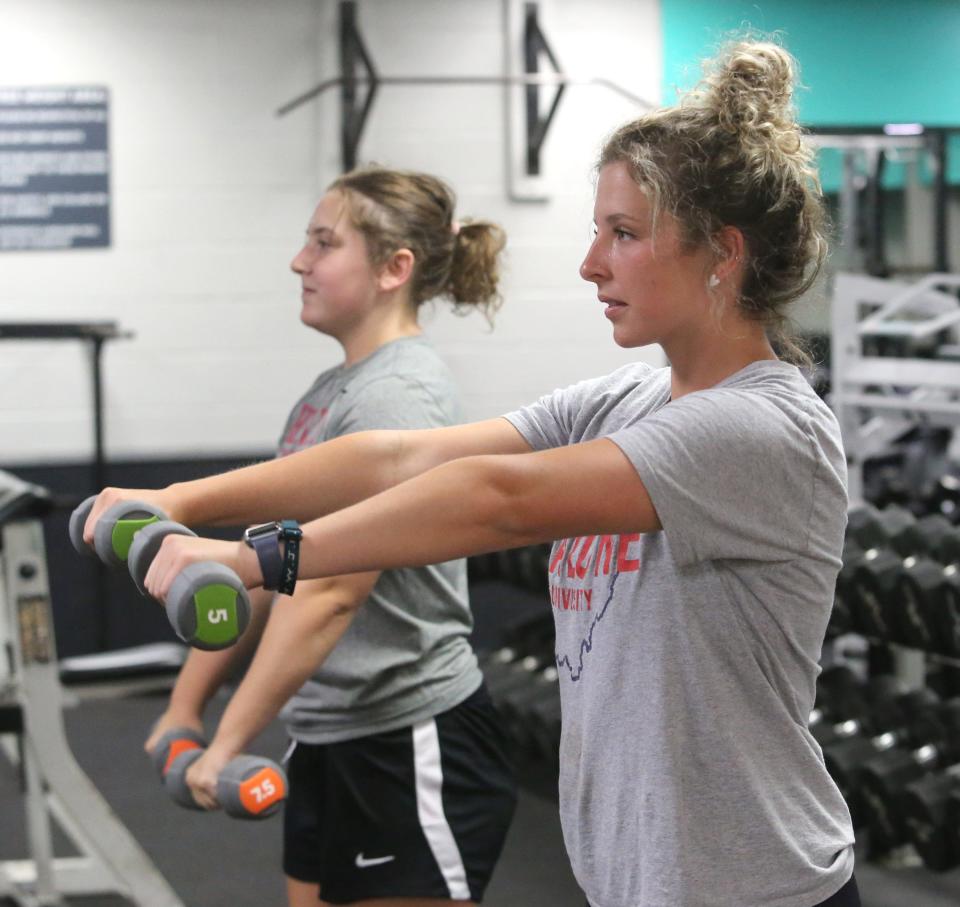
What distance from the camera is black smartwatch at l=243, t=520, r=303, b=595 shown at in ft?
3.30

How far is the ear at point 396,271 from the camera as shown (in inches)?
75.6

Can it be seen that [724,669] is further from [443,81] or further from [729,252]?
[443,81]

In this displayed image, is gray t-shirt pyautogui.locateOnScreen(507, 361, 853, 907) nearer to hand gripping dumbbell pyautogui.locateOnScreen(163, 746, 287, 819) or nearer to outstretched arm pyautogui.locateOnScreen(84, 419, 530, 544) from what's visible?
outstretched arm pyautogui.locateOnScreen(84, 419, 530, 544)

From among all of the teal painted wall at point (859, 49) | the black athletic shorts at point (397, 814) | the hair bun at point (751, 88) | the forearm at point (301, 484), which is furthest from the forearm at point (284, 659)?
the teal painted wall at point (859, 49)

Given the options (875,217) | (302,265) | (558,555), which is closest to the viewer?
(558,555)

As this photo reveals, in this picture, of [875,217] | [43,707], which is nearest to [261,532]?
[43,707]

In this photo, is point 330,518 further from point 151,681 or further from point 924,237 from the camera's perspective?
point 924,237

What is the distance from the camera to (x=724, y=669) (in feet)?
3.80

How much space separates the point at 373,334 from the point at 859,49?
4.17 metres

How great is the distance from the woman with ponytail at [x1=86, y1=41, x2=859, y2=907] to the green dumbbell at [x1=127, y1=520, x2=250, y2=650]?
0.22 meters

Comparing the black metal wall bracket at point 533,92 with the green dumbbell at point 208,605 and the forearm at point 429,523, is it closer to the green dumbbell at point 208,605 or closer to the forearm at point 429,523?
the forearm at point 429,523

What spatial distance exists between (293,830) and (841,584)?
74.7 inches

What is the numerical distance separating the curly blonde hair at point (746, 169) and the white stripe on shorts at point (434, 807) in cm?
84

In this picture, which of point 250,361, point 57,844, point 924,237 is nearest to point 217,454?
point 250,361
